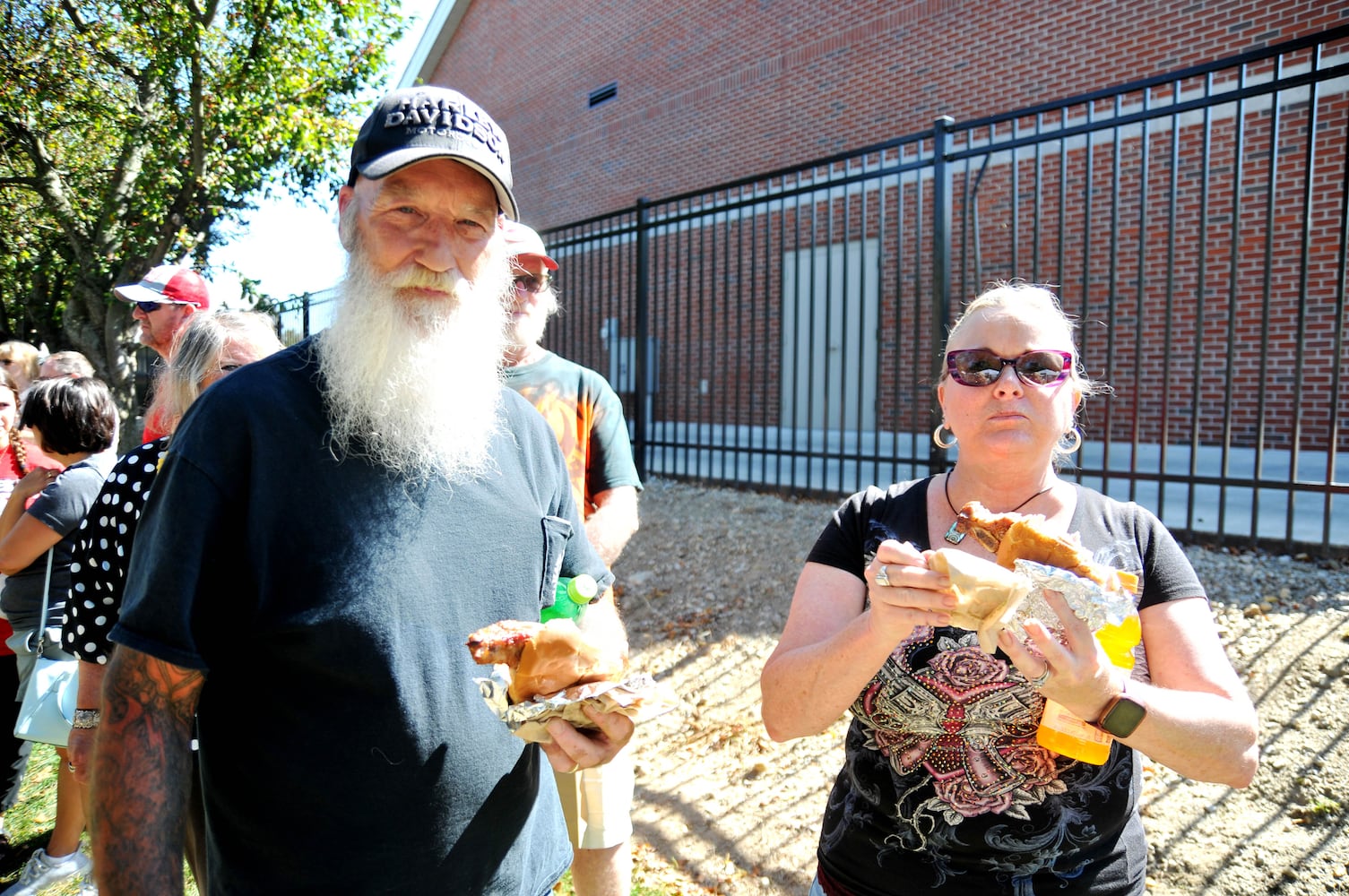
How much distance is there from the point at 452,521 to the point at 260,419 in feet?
1.24

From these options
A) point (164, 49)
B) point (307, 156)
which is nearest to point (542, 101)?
point (307, 156)

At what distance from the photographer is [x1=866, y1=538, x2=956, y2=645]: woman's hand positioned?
1.41 metres

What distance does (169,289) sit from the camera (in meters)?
3.53

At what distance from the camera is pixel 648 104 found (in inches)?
659

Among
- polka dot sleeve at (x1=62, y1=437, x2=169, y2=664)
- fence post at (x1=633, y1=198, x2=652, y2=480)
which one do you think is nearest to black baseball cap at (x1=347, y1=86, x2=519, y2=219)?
polka dot sleeve at (x1=62, y1=437, x2=169, y2=664)

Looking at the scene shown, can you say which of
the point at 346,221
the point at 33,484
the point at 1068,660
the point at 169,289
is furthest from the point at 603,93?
the point at 1068,660

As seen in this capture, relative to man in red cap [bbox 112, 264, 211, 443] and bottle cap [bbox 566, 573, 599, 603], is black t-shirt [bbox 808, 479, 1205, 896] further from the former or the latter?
man in red cap [bbox 112, 264, 211, 443]

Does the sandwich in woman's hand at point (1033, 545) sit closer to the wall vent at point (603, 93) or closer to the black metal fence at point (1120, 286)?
the black metal fence at point (1120, 286)

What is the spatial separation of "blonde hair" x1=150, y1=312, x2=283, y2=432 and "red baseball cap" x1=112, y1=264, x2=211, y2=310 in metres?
1.13

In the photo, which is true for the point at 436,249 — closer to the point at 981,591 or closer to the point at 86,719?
the point at 981,591

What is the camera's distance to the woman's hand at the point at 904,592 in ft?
4.62

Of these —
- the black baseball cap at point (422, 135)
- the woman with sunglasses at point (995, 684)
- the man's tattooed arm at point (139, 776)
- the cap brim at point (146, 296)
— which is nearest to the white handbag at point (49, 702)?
the cap brim at point (146, 296)

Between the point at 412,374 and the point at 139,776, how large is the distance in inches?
32.6

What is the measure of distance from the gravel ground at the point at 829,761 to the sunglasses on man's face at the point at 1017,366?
2.24 meters
